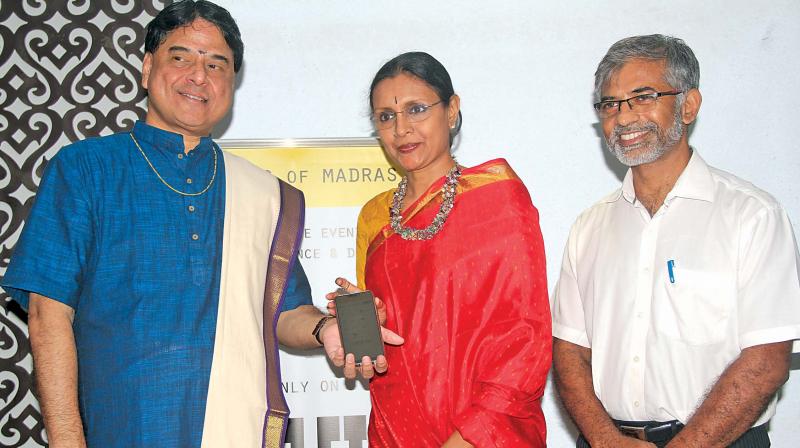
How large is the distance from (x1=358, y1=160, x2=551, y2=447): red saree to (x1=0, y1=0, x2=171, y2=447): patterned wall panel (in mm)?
1551

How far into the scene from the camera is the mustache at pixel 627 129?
2.26 metres

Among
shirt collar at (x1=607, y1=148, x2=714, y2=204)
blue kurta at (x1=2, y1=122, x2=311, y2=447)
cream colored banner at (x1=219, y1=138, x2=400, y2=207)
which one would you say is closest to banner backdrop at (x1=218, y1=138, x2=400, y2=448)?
cream colored banner at (x1=219, y1=138, x2=400, y2=207)

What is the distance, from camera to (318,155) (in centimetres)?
311

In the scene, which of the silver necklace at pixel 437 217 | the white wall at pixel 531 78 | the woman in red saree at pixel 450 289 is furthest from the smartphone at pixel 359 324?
the white wall at pixel 531 78

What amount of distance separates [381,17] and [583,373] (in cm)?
172

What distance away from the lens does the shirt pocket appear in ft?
7.03

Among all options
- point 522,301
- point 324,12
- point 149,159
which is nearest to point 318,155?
point 324,12

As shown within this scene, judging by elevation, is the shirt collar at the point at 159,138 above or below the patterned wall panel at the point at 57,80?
below

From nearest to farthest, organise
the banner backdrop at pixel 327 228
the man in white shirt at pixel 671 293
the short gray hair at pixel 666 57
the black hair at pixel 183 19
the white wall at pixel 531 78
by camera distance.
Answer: the man in white shirt at pixel 671 293 < the black hair at pixel 183 19 < the short gray hair at pixel 666 57 < the banner backdrop at pixel 327 228 < the white wall at pixel 531 78

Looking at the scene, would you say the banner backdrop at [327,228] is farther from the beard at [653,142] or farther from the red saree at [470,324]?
the beard at [653,142]

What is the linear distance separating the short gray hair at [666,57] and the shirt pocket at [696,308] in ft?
1.81

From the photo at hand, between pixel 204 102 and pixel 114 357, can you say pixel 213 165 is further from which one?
pixel 114 357

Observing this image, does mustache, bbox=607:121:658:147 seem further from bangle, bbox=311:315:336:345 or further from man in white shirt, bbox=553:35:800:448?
bangle, bbox=311:315:336:345

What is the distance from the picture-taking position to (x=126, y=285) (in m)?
1.97
